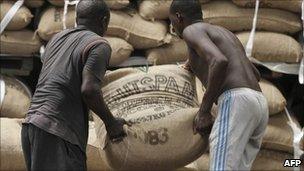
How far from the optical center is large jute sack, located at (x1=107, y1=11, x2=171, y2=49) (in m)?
4.25

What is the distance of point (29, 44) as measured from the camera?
430 centimetres

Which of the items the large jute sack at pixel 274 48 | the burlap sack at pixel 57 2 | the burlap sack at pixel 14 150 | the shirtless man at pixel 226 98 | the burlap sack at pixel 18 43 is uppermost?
the shirtless man at pixel 226 98

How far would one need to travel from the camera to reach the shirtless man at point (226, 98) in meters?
2.84

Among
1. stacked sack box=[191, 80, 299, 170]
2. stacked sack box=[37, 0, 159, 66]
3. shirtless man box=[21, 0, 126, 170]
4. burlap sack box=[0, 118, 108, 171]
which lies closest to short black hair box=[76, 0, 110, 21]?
shirtless man box=[21, 0, 126, 170]

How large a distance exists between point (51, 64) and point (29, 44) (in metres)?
1.36

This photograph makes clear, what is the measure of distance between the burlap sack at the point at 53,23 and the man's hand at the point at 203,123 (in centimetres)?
153

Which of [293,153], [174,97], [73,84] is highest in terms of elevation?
[73,84]

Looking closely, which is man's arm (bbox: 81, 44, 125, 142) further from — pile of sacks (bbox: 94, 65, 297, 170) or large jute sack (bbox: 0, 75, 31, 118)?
large jute sack (bbox: 0, 75, 31, 118)

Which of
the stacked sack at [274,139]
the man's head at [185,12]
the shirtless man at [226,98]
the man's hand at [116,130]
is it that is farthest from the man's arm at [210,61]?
the stacked sack at [274,139]

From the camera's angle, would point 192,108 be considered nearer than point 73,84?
No

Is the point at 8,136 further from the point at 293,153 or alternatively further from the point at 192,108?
the point at 293,153

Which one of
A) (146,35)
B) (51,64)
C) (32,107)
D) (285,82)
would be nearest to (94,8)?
(51,64)

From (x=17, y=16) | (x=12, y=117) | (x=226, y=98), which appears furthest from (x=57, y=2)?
(x=226, y=98)

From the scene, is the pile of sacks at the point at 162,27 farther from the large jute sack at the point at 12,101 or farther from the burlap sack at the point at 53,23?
the large jute sack at the point at 12,101
